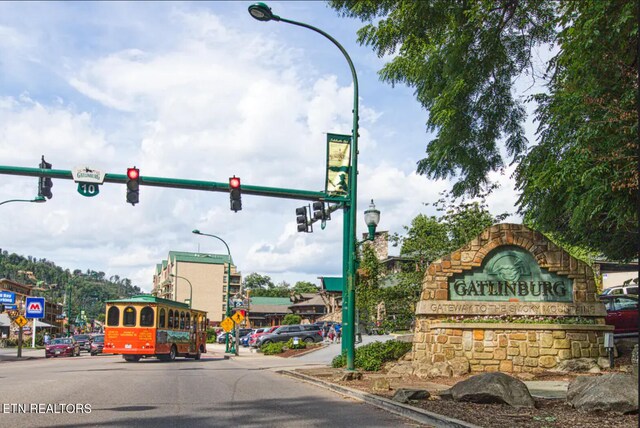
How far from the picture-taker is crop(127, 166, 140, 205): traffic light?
18828mm

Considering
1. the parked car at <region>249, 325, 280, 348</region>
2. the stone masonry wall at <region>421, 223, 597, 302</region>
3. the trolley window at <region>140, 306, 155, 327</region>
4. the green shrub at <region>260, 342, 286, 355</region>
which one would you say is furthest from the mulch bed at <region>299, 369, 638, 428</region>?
the parked car at <region>249, 325, 280, 348</region>

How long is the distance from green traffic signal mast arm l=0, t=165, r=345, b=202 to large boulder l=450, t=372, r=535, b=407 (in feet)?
28.2

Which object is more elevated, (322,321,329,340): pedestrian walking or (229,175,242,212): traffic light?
(229,175,242,212): traffic light

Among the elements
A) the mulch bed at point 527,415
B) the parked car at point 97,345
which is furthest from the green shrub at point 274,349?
the mulch bed at point 527,415

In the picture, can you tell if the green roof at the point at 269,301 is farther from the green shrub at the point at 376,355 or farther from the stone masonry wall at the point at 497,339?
→ the stone masonry wall at the point at 497,339

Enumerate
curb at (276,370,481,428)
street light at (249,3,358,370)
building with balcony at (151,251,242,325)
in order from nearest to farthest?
curb at (276,370,481,428) < street light at (249,3,358,370) < building with balcony at (151,251,242,325)

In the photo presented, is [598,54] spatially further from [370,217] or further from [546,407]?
[370,217]

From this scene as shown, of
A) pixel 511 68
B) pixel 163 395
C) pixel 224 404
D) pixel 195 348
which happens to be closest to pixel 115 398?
pixel 163 395

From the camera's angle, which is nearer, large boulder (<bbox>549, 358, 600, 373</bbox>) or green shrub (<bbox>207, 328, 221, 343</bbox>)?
large boulder (<bbox>549, 358, 600, 373</bbox>)

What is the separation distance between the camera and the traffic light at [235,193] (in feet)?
64.3

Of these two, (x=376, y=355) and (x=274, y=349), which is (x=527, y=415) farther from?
(x=274, y=349)

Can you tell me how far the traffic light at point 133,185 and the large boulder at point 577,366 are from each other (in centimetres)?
1308

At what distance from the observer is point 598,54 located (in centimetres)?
989

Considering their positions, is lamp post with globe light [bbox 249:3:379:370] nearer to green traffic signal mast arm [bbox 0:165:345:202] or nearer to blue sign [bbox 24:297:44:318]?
green traffic signal mast arm [bbox 0:165:345:202]
